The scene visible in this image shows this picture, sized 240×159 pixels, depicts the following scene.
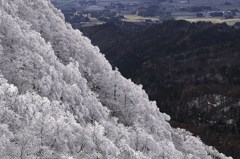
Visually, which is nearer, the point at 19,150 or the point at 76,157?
the point at 19,150

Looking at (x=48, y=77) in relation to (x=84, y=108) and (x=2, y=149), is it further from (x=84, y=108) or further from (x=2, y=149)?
(x=2, y=149)

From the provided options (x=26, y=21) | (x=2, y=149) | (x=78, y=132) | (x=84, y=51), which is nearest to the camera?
(x=2, y=149)

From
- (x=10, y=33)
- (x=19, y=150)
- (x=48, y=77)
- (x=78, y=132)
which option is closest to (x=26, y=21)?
(x=10, y=33)

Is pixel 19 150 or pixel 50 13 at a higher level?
pixel 50 13

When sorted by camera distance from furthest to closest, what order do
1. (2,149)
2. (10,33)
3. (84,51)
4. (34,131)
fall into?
(84,51) → (10,33) → (34,131) → (2,149)

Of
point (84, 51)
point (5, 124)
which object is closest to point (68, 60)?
point (84, 51)

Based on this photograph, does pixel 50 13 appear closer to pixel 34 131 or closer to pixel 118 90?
pixel 118 90

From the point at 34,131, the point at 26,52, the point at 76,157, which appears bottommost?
the point at 76,157
